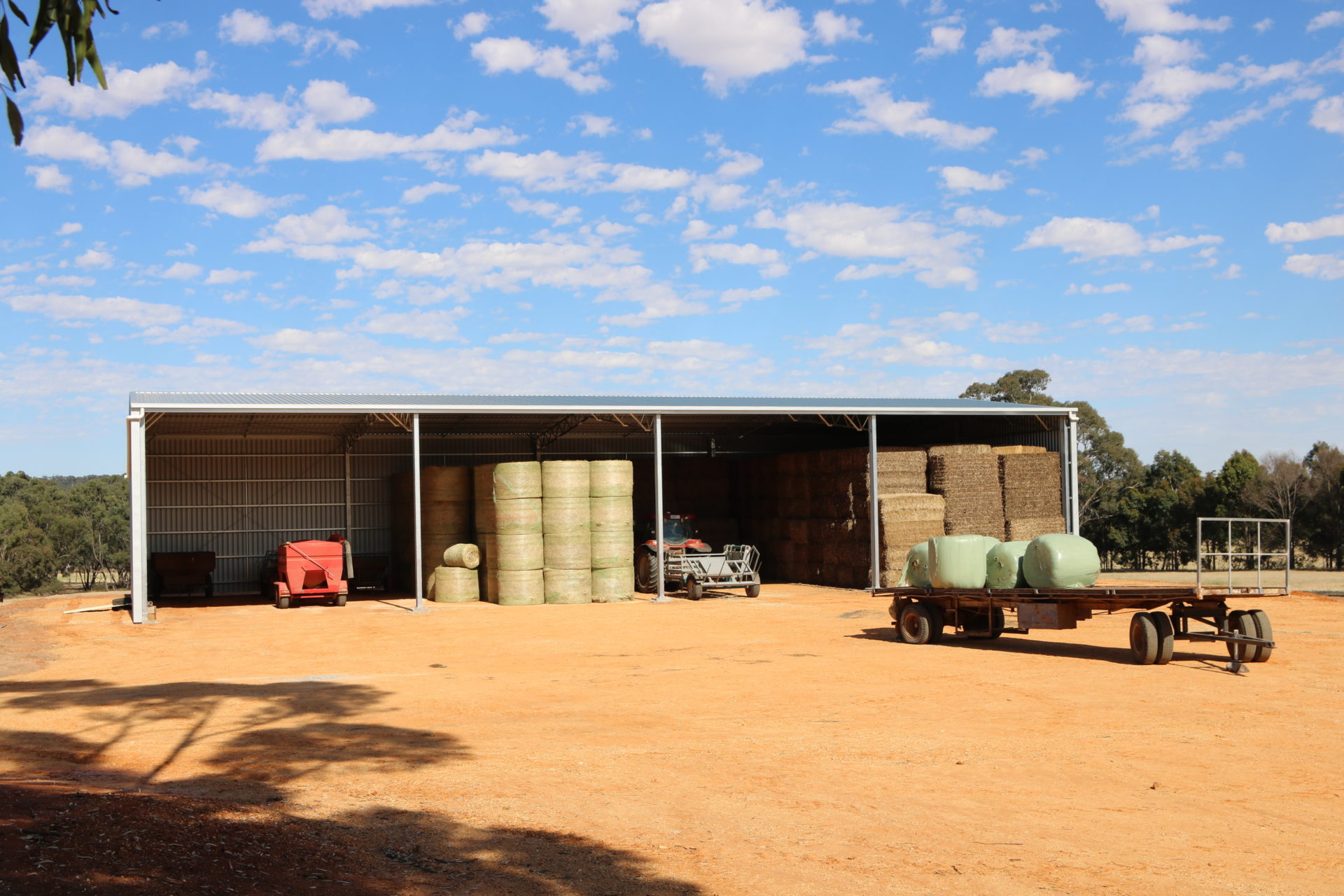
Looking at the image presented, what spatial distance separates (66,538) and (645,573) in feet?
211

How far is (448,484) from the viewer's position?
25.6 m

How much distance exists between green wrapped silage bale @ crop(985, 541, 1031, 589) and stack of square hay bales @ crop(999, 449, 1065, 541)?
11.7m

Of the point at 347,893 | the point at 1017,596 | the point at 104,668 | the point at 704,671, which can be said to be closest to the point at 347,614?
the point at 104,668

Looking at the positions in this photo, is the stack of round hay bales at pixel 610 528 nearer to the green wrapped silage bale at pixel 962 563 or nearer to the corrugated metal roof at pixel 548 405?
the corrugated metal roof at pixel 548 405

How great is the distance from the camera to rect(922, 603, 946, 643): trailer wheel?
1626cm

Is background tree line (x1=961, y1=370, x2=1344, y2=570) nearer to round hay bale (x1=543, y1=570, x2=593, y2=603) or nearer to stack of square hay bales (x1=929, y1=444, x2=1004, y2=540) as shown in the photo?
stack of square hay bales (x1=929, y1=444, x2=1004, y2=540)

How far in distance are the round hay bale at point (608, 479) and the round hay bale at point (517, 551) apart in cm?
172

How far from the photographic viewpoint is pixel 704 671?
1383 cm

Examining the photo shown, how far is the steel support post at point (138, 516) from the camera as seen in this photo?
2088 centimetres

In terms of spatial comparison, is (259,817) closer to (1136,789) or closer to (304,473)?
(1136,789)

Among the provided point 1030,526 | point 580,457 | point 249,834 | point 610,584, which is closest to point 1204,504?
point 1030,526

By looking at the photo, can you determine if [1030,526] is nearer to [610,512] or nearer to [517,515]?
[610,512]

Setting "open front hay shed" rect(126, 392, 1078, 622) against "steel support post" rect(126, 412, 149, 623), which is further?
"open front hay shed" rect(126, 392, 1078, 622)

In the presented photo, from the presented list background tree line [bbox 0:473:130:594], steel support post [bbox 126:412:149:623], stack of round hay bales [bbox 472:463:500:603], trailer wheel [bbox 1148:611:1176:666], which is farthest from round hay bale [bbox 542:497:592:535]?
background tree line [bbox 0:473:130:594]
